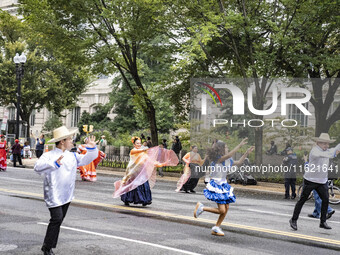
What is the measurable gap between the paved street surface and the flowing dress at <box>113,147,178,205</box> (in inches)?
11.1

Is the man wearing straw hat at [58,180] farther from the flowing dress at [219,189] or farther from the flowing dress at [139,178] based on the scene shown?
the flowing dress at [139,178]

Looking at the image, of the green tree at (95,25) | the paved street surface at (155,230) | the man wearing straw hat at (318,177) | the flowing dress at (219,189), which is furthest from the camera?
the green tree at (95,25)

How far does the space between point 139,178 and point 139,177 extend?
25 millimetres

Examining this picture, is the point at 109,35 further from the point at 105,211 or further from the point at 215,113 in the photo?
the point at 105,211

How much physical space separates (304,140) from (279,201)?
28.1 feet

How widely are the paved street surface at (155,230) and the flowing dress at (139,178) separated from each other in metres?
0.28

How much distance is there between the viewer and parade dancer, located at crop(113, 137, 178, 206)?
12.9 metres

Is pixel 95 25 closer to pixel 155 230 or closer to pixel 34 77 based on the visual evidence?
pixel 155 230

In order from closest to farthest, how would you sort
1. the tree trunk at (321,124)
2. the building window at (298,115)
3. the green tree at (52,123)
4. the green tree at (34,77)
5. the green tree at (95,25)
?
1. the green tree at (95,25)
2. the tree trunk at (321,124)
3. the building window at (298,115)
4. the green tree at (34,77)
5. the green tree at (52,123)

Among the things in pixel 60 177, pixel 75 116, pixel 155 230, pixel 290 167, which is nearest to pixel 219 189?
pixel 155 230

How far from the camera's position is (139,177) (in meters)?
12.9

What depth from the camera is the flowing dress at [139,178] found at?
12914 mm

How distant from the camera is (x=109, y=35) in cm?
2594

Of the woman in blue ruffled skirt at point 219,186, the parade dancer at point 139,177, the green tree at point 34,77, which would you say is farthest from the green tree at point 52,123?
the woman in blue ruffled skirt at point 219,186
